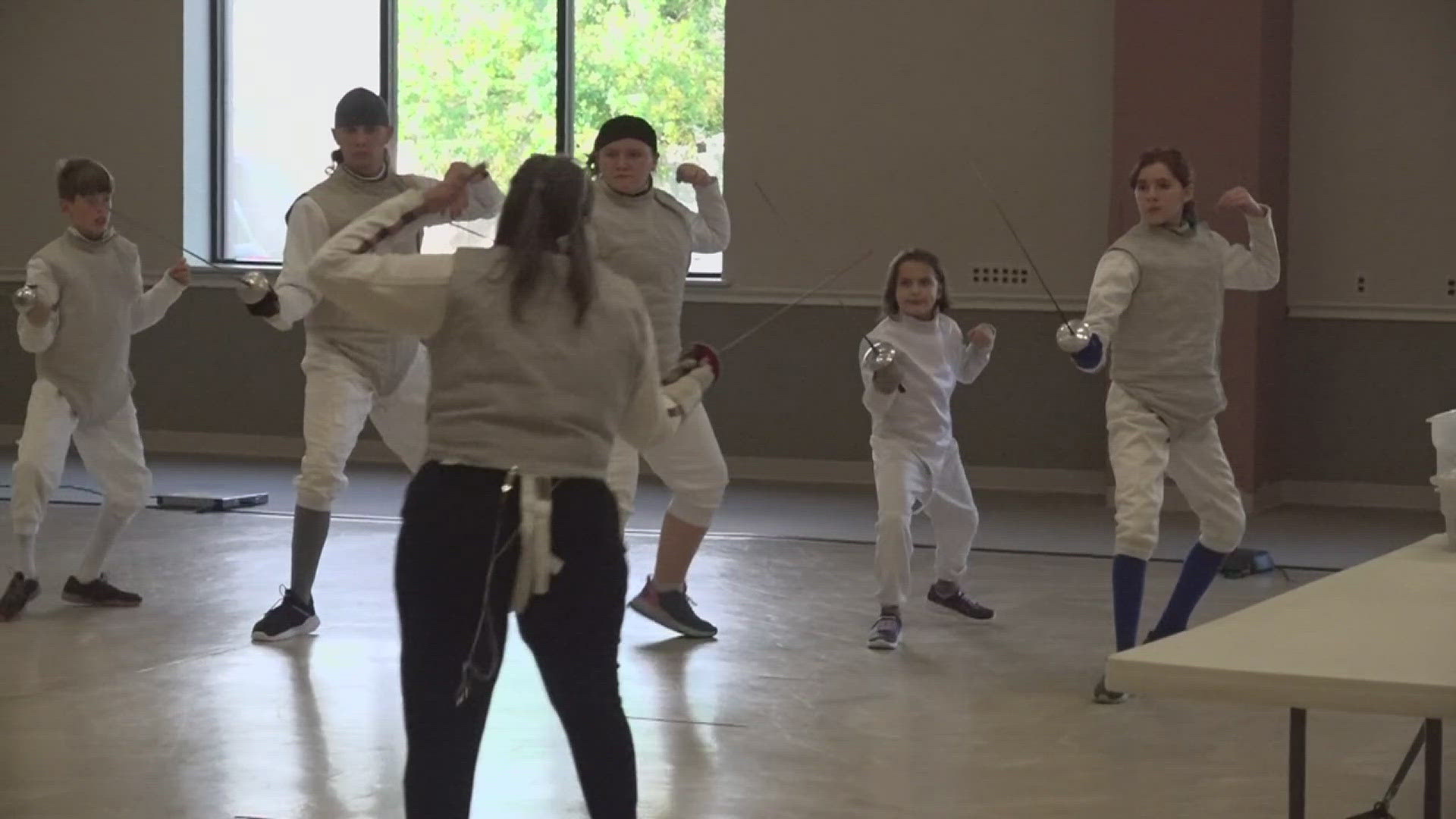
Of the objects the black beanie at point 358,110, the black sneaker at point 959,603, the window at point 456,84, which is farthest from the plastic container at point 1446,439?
the window at point 456,84

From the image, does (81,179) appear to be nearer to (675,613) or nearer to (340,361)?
(340,361)

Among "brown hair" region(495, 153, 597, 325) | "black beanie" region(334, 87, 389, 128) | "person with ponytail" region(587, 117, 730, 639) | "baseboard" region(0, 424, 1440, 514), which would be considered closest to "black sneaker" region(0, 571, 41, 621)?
"black beanie" region(334, 87, 389, 128)

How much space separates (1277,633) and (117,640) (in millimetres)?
3285

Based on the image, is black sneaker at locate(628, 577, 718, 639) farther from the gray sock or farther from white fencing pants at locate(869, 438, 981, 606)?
the gray sock

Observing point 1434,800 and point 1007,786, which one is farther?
point 1007,786

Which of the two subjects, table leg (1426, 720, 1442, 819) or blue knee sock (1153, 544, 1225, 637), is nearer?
table leg (1426, 720, 1442, 819)

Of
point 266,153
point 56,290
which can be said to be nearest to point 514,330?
point 56,290

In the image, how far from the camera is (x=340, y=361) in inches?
189

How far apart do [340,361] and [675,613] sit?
1.05 metres

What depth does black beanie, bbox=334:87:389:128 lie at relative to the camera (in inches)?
190

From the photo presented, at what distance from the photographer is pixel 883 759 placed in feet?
12.3

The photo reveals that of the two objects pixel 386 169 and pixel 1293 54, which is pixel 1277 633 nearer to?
pixel 386 169

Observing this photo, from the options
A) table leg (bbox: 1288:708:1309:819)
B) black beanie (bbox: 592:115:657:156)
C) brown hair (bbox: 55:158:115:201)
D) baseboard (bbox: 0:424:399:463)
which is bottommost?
baseboard (bbox: 0:424:399:463)

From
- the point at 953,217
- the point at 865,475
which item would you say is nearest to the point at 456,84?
the point at 953,217
